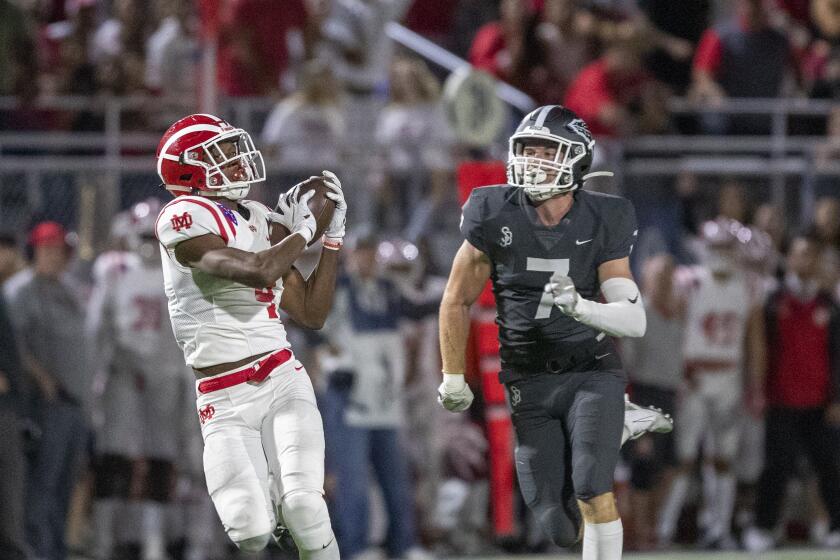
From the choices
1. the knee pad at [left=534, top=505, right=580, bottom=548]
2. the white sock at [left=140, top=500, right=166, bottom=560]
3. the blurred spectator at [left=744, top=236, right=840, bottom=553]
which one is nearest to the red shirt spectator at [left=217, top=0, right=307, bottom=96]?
the white sock at [left=140, top=500, right=166, bottom=560]

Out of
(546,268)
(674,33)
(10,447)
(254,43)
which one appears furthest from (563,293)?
(674,33)

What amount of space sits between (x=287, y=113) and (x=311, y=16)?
102 cm

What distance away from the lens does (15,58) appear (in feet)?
32.3

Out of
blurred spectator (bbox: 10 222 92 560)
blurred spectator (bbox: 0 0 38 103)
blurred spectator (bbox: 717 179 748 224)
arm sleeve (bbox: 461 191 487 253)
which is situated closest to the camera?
arm sleeve (bbox: 461 191 487 253)

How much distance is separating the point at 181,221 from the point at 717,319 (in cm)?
522

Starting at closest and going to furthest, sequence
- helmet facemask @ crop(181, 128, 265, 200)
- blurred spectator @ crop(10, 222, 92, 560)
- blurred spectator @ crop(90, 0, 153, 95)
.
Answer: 1. helmet facemask @ crop(181, 128, 265, 200)
2. blurred spectator @ crop(10, 222, 92, 560)
3. blurred spectator @ crop(90, 0, 153, 95)

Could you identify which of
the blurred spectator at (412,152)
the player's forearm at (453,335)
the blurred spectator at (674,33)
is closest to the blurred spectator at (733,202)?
the blurred spectator at (674,33)

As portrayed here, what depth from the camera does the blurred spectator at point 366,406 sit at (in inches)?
361

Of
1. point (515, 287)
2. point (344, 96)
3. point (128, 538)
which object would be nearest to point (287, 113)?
point (344, 96)

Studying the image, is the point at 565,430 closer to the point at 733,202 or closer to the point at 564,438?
the point at 564,438

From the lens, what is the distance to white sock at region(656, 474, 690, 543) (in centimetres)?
1008

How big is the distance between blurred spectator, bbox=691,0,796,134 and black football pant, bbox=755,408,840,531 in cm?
238

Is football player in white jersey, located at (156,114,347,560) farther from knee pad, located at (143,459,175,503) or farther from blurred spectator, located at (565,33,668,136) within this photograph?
blurred spectator, located at (565,33,668,136)

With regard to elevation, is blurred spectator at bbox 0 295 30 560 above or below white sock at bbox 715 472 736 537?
above
